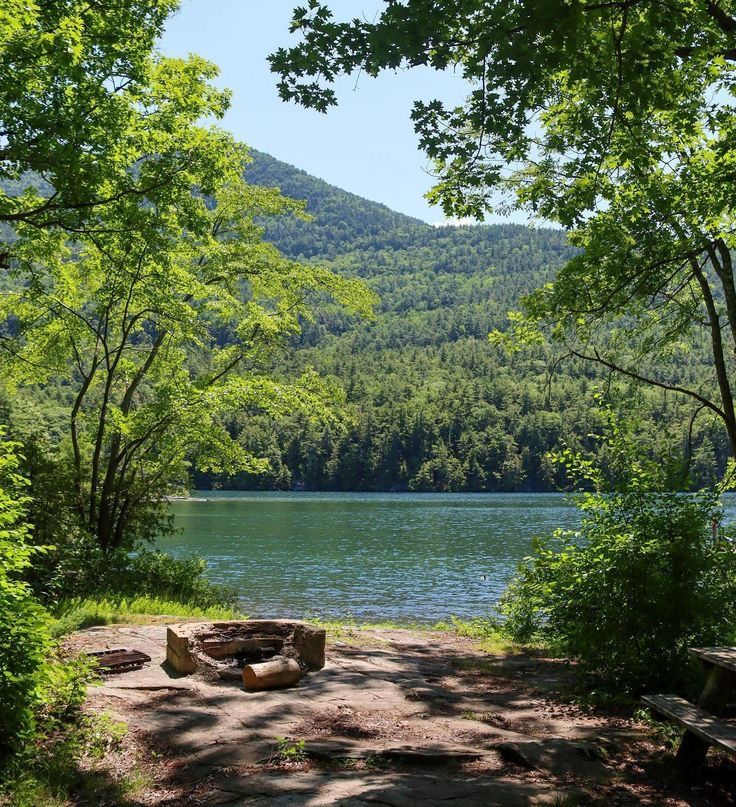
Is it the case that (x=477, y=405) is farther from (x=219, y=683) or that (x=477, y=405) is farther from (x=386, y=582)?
(x=219, y=683)

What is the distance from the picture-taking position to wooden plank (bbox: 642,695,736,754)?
4195 mm

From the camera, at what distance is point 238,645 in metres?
7.90

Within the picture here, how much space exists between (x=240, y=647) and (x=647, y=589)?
4.33 m

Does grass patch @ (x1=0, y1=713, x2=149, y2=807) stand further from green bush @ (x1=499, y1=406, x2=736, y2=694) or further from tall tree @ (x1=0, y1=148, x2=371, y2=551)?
tall tree @ (x1=0, y1=148, x2=371, y2=551)

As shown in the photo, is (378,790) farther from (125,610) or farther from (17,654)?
(125,610)

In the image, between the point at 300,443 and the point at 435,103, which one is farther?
the point at 300,443

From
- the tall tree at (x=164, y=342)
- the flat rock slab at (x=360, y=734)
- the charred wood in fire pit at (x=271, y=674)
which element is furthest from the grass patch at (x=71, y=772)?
the tall tree at (x=164, y=342)

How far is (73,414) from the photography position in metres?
14.2

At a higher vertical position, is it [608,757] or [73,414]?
[73,414]

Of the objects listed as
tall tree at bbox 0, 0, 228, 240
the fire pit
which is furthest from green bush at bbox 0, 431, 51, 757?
tall tree at bbox 0, 0, 228, 240

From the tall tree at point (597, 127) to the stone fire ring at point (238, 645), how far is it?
16.8 ft

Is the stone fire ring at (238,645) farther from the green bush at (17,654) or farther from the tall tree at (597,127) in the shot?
the tall tree at (597,127)

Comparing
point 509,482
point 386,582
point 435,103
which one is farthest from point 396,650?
point 509,482

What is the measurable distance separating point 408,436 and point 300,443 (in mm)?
19983
